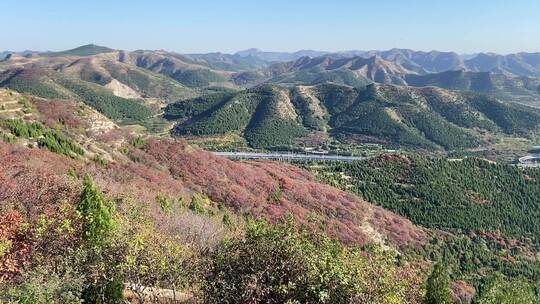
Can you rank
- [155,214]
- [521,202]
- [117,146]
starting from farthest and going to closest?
[521,202] < [117,146] < [155,214]

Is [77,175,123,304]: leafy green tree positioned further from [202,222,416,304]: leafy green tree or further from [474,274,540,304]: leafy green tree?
[474,274,540,304]: leafy green tree

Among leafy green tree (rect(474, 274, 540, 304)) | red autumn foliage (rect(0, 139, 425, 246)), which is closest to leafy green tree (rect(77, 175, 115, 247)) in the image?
red autumn foliage (rect(0, 139, 425, 246))

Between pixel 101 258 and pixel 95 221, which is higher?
pixel 95 221

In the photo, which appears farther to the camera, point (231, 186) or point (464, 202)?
point (464, 202)

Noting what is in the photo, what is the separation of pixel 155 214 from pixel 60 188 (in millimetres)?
9688

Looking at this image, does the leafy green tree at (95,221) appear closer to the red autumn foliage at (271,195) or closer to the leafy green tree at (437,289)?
the leafy green tree at (437,289)

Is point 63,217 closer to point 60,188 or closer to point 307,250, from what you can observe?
point 60,188

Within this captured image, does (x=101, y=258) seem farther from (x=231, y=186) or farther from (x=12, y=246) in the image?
(x=231, y=186)

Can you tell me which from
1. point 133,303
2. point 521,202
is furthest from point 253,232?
point 521,202

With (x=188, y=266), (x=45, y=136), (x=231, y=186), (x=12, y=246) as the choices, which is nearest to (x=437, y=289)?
(x=188, y=266)

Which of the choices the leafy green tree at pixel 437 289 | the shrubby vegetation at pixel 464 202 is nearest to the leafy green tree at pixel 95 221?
the leafy green tree at pixel 437 289

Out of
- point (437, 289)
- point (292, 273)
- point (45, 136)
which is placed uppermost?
point (292, 273)

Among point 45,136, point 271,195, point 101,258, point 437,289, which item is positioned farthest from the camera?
Result: point 271,195

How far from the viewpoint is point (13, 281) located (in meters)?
26.6
